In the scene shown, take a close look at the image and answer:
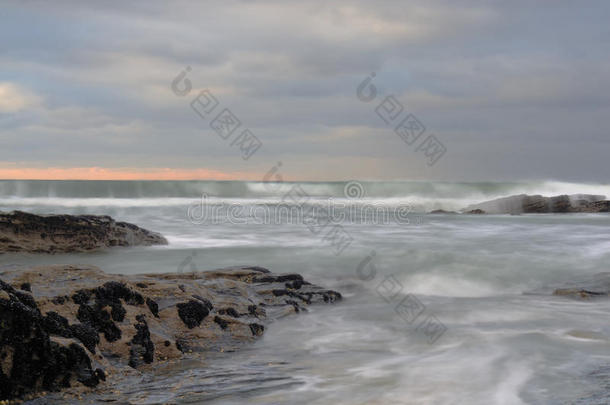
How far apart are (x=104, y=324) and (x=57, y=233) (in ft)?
27.7

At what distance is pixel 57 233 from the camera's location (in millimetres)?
12359

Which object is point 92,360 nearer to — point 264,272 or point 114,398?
point 114,398

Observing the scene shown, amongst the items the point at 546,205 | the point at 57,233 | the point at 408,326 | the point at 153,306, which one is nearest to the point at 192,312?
the point at 153,306

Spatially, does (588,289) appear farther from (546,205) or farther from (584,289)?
(546,205)

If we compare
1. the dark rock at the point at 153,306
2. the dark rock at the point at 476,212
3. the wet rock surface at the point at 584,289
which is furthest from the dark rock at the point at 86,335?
the dark rock at the point at 476,212

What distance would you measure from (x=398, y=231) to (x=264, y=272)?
10.5 meters

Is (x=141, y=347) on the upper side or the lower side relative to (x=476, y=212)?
lower

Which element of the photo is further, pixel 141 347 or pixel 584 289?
pixel 584 289

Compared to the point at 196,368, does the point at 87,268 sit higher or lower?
higher

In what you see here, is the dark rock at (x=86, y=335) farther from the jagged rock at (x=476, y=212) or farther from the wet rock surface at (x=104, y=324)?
the jagged rock at (x=476, y=212)

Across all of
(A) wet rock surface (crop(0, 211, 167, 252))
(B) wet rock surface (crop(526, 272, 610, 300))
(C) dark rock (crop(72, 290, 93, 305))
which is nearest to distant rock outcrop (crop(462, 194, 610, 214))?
(B) wet rock surface (crop(526, 272, 610, 300))

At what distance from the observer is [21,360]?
3705 millimetres

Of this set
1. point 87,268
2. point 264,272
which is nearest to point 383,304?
point 264,272

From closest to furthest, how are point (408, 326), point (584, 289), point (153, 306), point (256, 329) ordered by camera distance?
point (153, 306) < point (256, 329) < point (408, 326) < point (584, 289)
